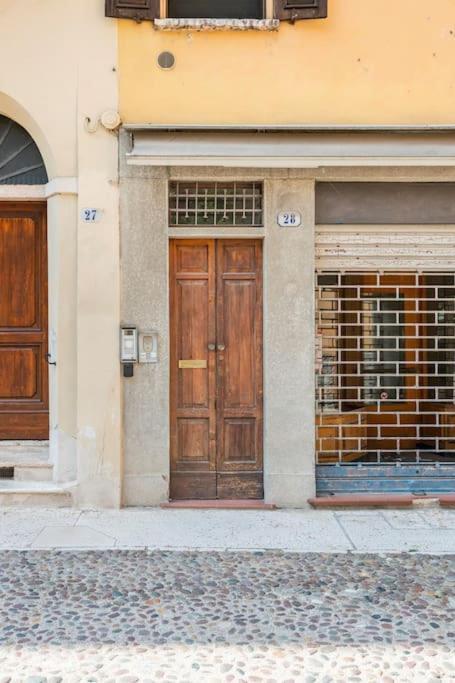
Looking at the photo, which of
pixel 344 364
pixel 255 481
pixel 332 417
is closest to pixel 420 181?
pixel 344 364

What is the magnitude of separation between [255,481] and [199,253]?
2462mm

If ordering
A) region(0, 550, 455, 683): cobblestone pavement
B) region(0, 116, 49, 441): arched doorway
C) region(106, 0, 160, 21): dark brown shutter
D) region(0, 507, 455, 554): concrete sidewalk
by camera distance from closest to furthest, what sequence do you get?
region(0, 550, 455, 683): cobblestone pavement, region(0, 507, 455, 554): concrete sidewalk, region(106, 0, 160, 21): dark brown shutter, region(0, 116, 49, 441): arched doorway

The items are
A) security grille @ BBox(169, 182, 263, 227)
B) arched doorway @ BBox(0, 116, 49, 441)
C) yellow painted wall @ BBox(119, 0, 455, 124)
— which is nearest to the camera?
yellow painted wall @ BBox(119, 0, 455, 124)

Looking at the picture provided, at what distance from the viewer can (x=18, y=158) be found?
7.06 metres

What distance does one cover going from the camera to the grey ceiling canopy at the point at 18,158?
23.1ft

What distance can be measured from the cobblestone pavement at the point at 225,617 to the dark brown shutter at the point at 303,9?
5.19 metres

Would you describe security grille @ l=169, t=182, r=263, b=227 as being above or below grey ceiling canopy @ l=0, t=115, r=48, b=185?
below

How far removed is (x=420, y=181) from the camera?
22.3 feet

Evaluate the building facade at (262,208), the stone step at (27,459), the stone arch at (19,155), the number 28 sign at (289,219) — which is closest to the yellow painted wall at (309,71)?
the building facade at (262,208)

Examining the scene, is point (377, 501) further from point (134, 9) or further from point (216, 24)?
point (134, 9)

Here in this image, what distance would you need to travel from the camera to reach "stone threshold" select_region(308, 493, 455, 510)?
6.61m

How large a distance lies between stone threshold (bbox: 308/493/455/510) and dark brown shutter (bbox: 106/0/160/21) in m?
5.18

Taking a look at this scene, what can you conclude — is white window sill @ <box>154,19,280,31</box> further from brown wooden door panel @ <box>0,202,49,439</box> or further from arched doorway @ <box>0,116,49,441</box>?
brown wooden door panel @ <box>0,202,49,439</box>

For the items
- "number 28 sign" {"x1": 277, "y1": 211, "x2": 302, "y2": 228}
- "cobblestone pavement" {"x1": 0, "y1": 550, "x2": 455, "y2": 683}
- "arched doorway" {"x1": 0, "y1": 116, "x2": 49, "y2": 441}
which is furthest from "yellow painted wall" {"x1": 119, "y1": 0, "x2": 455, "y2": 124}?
"cobblestone pavement" {"x1": 0, "y1": 550, "x2": 455, "y2": 683}
